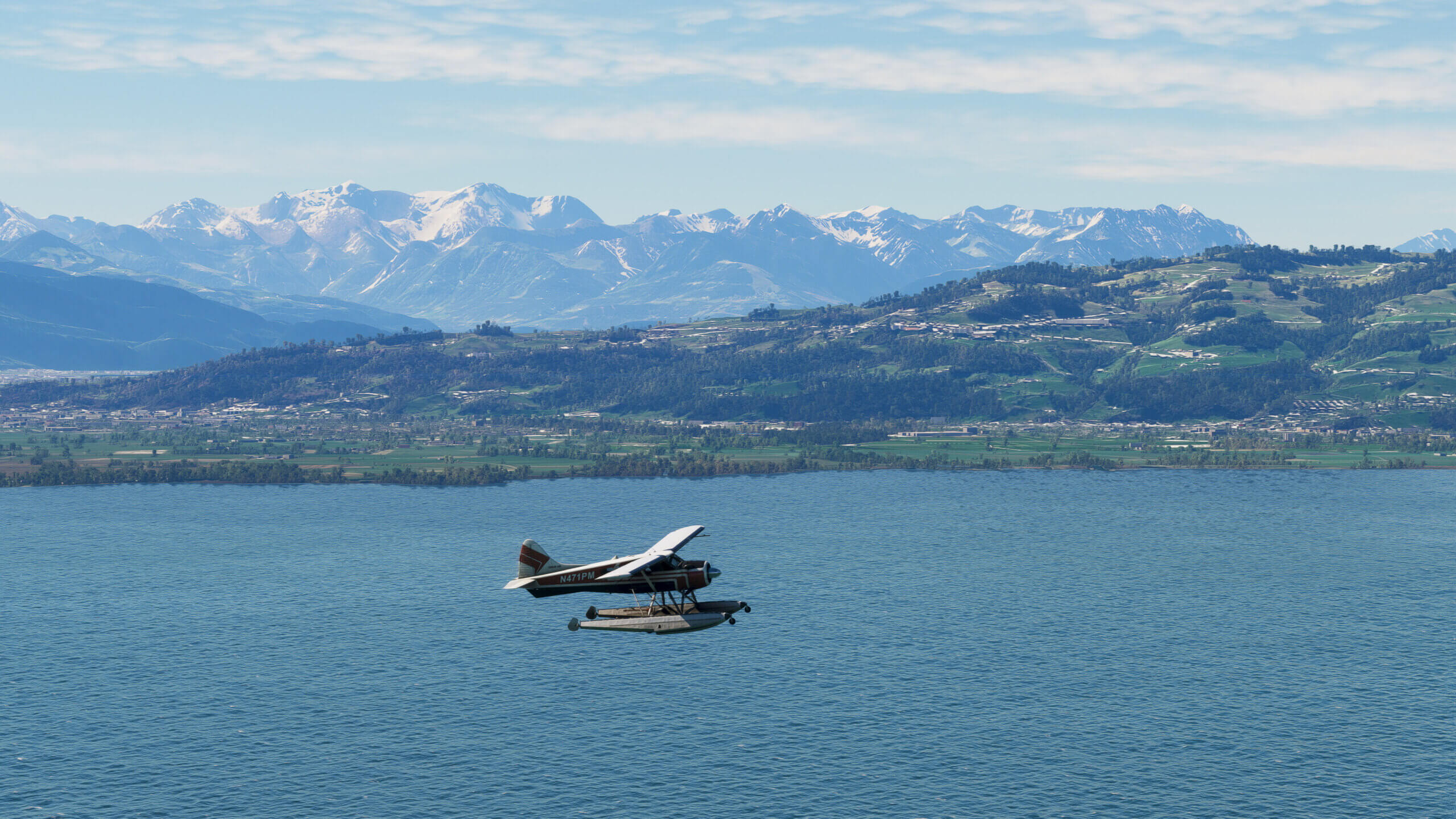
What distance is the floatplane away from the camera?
332 feet

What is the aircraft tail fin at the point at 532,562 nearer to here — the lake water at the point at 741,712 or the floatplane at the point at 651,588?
the floatplane at the point at 651,588

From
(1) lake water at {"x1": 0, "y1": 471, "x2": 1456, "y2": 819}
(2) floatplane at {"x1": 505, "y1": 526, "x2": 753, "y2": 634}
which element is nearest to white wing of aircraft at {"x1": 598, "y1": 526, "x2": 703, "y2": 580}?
(2) floatplane at {"x1": 505, "y1": 526, "x2": 753, "y2": 634}

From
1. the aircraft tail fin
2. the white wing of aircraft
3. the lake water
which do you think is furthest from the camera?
the lake water

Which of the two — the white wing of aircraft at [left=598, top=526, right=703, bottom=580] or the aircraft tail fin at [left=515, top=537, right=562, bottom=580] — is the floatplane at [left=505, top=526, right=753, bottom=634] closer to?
the white wing of aircraft at [left=598, top=526, right=703, bottom=580]

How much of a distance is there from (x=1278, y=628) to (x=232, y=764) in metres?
135

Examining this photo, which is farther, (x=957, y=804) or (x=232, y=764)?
(x=232, y=764)

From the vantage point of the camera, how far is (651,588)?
338ft

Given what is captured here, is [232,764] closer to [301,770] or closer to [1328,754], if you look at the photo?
[301,770]

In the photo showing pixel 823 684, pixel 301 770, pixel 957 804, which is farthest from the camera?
pixel 823 684

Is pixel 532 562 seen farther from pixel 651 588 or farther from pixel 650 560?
pixel 650 560

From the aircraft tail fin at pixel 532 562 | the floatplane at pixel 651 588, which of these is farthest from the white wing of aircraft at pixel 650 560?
the aircraft tail fin at pixel 532 562

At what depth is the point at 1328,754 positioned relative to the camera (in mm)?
132625

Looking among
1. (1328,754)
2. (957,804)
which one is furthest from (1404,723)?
(957,804)

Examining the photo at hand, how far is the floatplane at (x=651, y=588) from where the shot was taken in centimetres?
10131
